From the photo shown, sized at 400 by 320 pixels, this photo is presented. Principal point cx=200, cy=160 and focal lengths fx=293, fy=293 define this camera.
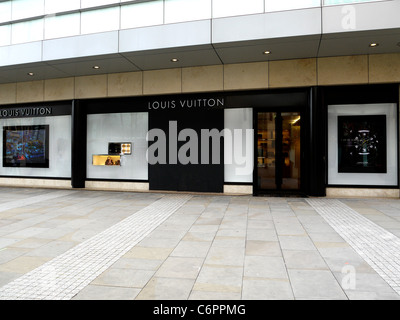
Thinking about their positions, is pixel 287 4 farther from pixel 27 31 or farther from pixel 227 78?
pixel 27 31

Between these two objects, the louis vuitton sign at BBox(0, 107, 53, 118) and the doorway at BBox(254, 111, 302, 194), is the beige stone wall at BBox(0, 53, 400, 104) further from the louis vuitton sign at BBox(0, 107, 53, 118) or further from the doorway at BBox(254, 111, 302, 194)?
the doorway at BBox(254, 111, 302, 194)

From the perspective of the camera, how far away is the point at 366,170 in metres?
10.2

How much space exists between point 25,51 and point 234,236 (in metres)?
10.3

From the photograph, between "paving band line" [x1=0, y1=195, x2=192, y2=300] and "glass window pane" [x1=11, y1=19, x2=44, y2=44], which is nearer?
"paving band line" [x1=0, y1=195, x2=192, y2=300]

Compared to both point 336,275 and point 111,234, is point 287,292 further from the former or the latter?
point 111,234

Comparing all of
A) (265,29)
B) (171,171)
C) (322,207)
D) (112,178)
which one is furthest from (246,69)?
(112,178)

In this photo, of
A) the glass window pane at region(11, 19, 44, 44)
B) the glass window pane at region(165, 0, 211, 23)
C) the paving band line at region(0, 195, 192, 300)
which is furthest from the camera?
the glass window pane at region(11, 19, 44, 44)

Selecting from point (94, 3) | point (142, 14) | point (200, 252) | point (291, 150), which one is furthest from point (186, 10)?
point (200, 252)

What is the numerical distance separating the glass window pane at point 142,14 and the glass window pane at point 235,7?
74.4 inches

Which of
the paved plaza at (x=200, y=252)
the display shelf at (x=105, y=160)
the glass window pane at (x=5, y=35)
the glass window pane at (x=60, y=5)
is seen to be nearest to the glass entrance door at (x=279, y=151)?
the paved plaza at (x=200, y=252)

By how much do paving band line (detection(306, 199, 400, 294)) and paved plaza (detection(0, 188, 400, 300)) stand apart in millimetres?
15

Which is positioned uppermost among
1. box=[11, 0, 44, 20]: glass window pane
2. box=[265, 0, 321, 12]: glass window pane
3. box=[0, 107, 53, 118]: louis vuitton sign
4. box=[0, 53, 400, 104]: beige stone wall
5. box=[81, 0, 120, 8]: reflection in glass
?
box=[11, 0, 44, 20]: glass window pane

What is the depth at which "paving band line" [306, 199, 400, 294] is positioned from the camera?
396 centimetres

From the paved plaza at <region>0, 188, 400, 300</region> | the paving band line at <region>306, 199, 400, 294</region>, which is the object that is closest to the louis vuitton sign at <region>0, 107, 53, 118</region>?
the paved plaza at <region>0, 188, 400, 300</region>
